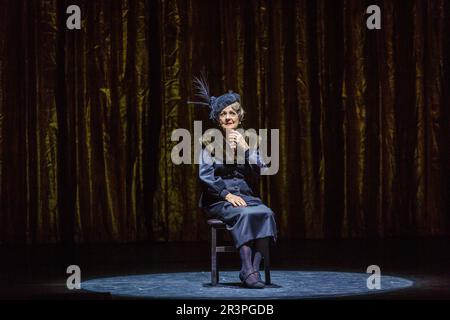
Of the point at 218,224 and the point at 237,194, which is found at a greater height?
the point at 237,194

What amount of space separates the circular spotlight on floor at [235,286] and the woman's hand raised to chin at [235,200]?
39 cm

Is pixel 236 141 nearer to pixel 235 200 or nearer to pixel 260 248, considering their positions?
pixel 235 200

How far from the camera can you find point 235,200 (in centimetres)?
421

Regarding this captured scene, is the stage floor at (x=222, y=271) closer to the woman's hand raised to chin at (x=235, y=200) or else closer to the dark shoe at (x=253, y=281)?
the dark shoe at (x=253, y=281)

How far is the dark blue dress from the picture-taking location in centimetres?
413

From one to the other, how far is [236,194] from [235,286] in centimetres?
45

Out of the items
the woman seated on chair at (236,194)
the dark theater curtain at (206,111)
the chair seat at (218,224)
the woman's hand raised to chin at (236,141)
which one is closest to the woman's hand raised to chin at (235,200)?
the woman seated on chair at (236,194)

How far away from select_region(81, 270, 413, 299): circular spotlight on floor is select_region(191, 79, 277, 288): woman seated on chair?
17 cm

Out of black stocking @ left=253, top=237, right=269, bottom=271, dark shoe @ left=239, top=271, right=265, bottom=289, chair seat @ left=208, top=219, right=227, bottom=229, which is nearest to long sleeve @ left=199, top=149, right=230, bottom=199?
chair seat @ left=208, top=219, right=227, bottom=229

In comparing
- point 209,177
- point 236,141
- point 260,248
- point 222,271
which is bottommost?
point 222,271

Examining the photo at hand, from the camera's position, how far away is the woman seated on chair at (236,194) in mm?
4125

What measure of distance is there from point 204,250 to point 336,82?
6.14ft

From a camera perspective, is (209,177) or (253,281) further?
(209,177)

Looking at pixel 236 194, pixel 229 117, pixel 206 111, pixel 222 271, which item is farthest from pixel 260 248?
pixel 206 111
